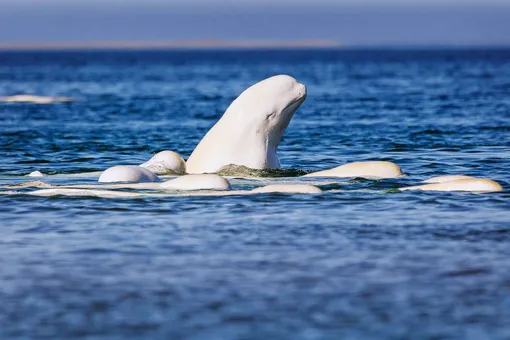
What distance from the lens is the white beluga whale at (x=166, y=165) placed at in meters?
17.4

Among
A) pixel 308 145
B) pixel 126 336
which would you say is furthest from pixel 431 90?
pixel 126 336

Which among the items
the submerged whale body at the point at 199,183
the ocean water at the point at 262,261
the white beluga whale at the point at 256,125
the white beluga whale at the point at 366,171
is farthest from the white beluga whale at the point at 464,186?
the submerged whale body at the point at 199,183

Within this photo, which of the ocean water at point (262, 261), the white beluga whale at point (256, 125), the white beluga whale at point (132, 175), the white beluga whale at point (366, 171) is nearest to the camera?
the ocean water at point (262, 261)

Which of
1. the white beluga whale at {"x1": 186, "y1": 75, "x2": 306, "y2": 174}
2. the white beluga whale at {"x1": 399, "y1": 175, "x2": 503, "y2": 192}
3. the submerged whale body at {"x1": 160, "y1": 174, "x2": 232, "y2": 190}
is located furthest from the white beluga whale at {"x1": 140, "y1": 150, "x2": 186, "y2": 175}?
the white beluga whale at {"x1": 399, "y1": 175, "x2": 503, "y2": 192}

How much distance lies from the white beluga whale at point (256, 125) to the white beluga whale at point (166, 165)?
0.53 metres

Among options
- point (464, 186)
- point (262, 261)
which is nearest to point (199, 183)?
point (464, 186)

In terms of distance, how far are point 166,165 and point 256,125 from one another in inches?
62.8

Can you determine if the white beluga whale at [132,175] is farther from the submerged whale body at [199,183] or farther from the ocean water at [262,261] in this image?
the ocean water at [262,261]

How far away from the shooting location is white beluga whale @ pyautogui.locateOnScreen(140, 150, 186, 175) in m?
17.4

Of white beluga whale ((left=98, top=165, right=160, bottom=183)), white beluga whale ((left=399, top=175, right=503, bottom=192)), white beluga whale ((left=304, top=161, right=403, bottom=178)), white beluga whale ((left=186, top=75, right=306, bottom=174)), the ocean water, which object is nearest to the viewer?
the ocean water

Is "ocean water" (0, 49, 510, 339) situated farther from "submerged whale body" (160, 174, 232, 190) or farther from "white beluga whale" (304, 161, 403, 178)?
"submerged whale body" (160, 174, 232, 190)

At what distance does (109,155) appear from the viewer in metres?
23.9

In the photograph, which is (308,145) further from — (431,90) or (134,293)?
(431,90)

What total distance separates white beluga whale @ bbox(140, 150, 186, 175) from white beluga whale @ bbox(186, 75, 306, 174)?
53 centimetres
